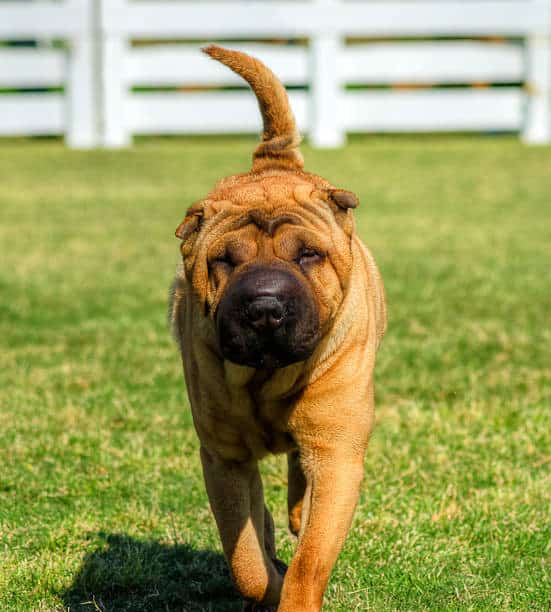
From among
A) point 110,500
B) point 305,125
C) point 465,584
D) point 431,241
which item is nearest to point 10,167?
point 305,125

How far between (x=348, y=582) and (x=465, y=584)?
380 millimetres

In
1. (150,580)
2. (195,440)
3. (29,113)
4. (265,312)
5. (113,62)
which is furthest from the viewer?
(29,113)

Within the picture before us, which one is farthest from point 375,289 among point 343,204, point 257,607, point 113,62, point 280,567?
point 113,62

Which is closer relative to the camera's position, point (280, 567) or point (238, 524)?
point (238, 524)

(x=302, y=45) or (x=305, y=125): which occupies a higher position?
(x=302, y=45)

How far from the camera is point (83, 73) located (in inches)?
861

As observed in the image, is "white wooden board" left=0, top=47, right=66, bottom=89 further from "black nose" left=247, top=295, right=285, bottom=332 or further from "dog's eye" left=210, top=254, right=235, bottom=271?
"black nose" left=247, top=295, right=285, bottom=332

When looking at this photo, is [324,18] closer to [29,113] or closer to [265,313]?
[29,113]

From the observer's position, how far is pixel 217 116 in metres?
22.1

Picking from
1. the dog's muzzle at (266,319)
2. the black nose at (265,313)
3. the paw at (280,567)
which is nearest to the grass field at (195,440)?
the paw at (280,567)

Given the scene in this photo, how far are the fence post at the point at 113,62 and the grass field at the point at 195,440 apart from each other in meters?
10.2

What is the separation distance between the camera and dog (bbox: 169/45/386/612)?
10.0ft

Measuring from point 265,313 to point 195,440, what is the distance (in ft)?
7.94

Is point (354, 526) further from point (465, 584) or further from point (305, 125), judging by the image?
point (305, 125)
